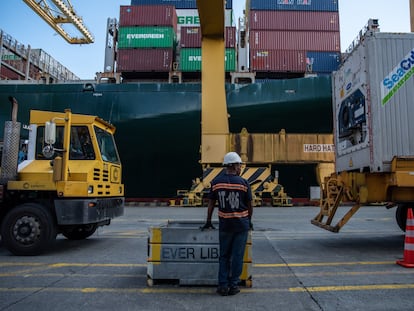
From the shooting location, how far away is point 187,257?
404 centimetres

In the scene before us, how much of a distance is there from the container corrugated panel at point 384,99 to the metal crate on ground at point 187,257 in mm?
3341

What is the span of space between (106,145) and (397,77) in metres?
5.61

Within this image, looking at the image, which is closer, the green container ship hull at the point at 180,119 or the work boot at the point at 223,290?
the work boot at the point at 223,290

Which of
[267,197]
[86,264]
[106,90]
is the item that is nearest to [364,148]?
[86,264]

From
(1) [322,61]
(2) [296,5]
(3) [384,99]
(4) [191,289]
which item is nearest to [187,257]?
(4) [191,289]

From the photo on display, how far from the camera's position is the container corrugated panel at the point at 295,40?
25391 mm

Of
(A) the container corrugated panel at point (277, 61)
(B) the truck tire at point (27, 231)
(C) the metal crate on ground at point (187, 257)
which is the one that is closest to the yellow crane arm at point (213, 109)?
(A) the container corrugated panel at point (277, 61)

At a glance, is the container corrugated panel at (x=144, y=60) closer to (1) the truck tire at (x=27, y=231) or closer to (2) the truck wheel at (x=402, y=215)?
(2) the truck wheel at (x=402, y=215)

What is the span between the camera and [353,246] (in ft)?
22.1

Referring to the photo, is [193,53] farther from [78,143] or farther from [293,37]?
[78,143]

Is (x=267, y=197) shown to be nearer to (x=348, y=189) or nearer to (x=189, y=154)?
(x=189, y=154)

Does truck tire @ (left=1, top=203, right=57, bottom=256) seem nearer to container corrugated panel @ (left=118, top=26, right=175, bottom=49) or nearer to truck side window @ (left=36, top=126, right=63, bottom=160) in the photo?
truck side window @ (left=36, top=126, right=63, bottom=160)

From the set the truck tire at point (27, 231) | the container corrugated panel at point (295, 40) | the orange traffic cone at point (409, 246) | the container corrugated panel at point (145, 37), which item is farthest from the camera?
the container corrugated panel at point (295, 40)

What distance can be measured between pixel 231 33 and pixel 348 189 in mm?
21547
